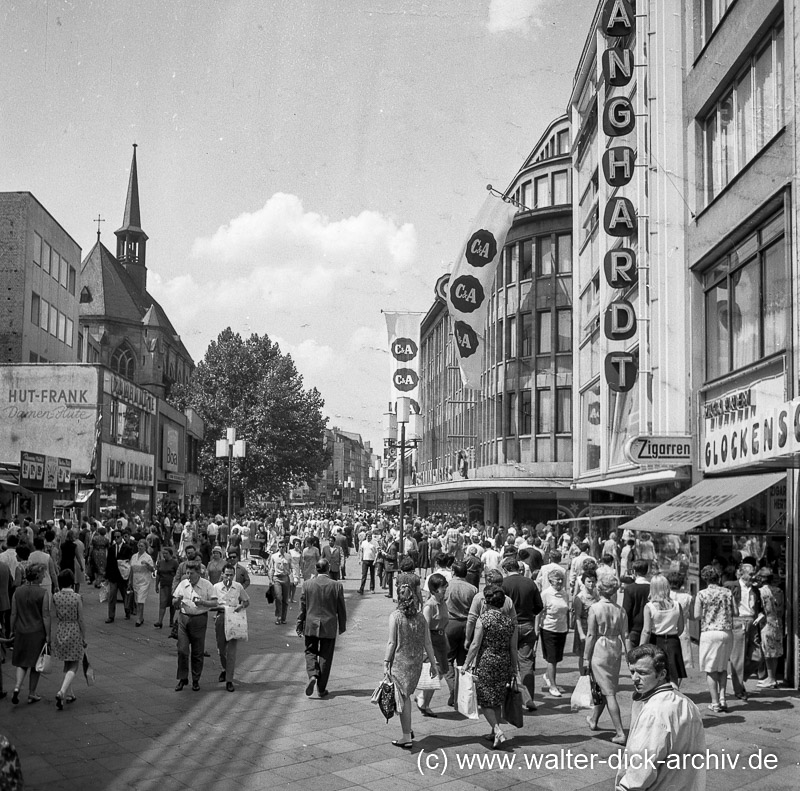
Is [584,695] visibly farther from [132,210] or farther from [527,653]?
[132,210]

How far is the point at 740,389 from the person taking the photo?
15.0 m

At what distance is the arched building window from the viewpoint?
82375 millimetres

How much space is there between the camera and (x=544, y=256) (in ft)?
137

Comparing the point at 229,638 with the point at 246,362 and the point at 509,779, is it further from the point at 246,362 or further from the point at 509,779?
the point at 246,362

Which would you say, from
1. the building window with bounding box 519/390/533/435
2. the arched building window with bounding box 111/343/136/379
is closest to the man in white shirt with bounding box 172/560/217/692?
the building window with bounding box 519/390/533/435

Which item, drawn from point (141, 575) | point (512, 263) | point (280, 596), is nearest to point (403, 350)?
point (280, 596)

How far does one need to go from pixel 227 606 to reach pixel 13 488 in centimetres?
1763

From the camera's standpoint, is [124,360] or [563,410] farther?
[124,360]

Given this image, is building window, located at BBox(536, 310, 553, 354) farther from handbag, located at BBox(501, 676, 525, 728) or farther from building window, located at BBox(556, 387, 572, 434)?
handbag, located at BBox(501, 676, 525, 728)

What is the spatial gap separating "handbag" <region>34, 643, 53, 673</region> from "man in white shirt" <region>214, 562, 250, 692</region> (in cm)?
200

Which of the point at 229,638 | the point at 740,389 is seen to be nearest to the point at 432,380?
the point at 740,389

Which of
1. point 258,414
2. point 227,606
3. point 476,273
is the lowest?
point 227,606

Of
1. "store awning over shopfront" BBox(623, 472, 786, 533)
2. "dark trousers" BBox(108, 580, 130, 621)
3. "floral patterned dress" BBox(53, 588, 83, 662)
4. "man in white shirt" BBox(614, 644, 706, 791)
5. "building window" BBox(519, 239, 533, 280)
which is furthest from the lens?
"building window" BBox(519, 239, 533, 280)

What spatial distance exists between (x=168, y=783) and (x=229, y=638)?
3.89 m
